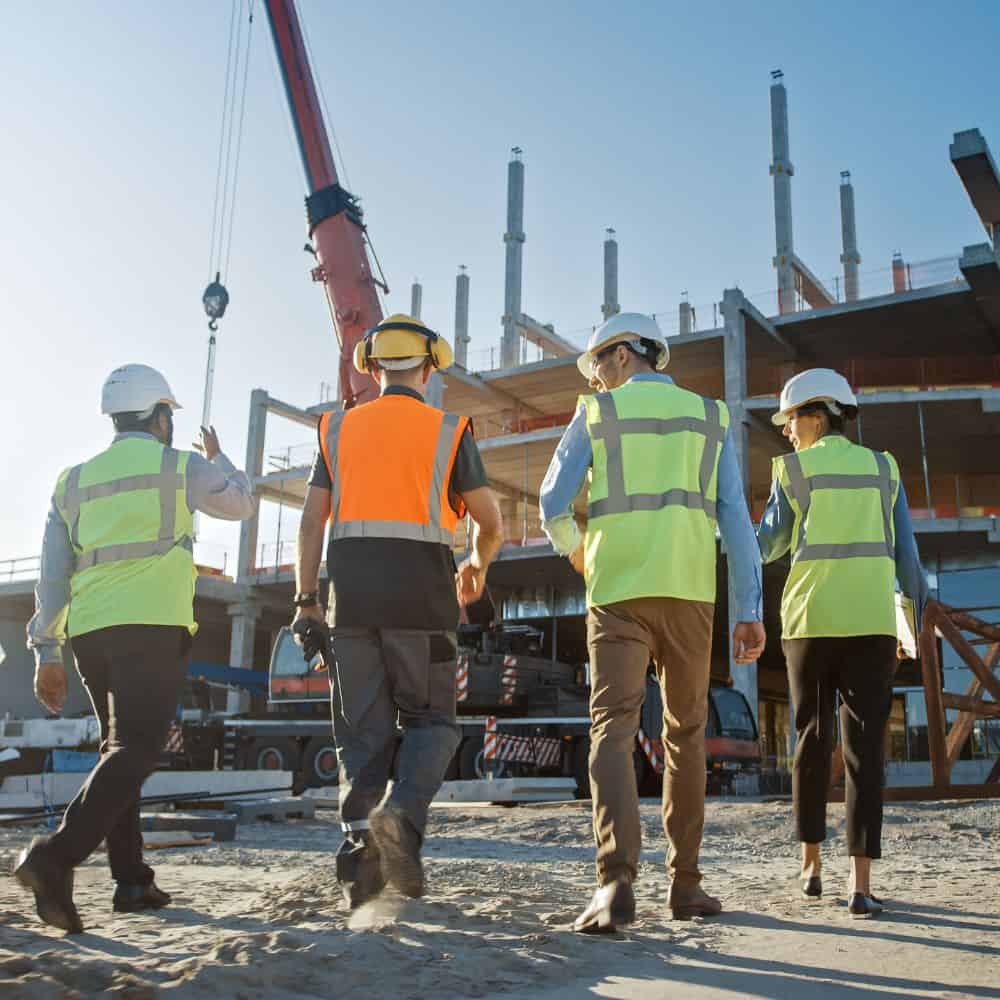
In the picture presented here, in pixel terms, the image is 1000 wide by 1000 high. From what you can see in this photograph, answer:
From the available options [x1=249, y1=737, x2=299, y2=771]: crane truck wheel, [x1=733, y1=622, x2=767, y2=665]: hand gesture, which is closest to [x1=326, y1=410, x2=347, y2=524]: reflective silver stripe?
[x1=733, y1=622, x2=767, y2=665]: hand gesture

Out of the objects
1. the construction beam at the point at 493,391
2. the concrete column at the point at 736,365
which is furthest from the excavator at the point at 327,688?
the construction beam at the point at 493,391

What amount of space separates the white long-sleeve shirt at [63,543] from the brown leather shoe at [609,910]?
60.6 inches

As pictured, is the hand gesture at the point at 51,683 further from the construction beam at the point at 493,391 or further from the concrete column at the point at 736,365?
the construction beam at the point at 493,391

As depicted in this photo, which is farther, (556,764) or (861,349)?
(861,349)

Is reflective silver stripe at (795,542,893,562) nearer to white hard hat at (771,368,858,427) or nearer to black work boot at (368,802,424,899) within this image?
white hard hat at (771,368,858,427)

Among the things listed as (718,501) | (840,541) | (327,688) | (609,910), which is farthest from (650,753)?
(609,910)

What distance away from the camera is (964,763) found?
61.9 ft

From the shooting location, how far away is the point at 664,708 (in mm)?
3178

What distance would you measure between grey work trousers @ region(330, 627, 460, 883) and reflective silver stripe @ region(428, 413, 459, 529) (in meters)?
0.37

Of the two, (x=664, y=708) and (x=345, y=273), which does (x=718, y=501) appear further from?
(x=345, y=273)

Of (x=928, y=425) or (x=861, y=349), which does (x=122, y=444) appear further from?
(x=861, y=349)

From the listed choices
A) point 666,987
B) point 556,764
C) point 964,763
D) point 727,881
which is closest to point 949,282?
point 964,763

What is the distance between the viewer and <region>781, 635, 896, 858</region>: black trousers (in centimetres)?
345

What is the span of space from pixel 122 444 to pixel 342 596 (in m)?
0.94
